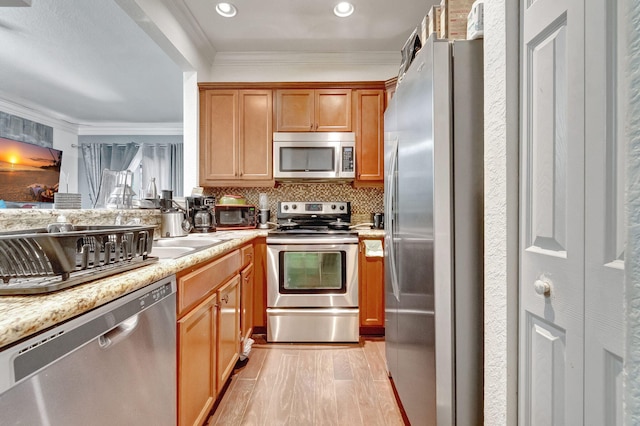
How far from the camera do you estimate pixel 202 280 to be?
4.60 ft

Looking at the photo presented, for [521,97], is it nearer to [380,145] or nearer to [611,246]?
[611,246]

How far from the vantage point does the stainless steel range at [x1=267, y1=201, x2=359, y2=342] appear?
2.54 metres

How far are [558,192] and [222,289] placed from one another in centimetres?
152

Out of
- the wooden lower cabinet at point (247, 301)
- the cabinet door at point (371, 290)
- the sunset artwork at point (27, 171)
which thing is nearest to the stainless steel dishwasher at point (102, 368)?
the wooden lower cabinet at point (247, 301)

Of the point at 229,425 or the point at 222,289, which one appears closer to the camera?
the point at 229,425

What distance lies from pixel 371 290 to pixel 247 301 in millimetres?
1027

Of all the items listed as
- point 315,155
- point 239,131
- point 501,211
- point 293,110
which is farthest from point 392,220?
point 239,131

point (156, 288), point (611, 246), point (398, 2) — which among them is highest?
point (398, 2)

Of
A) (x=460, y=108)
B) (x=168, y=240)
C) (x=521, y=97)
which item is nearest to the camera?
(x=521, y=97)

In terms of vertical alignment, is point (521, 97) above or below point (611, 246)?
above

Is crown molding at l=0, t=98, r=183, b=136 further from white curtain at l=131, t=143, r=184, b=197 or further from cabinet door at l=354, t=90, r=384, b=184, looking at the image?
cabinet door at l=354, t=90, r=384, b=184

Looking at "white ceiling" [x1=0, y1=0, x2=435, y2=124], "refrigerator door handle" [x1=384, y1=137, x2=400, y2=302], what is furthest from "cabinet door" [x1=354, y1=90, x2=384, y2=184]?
"refrigerator door handle" [x1=384, y1=137, x2=400, y2=302]

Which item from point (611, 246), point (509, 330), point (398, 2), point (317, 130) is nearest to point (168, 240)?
point (317, 130)

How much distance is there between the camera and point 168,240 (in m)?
2.05
